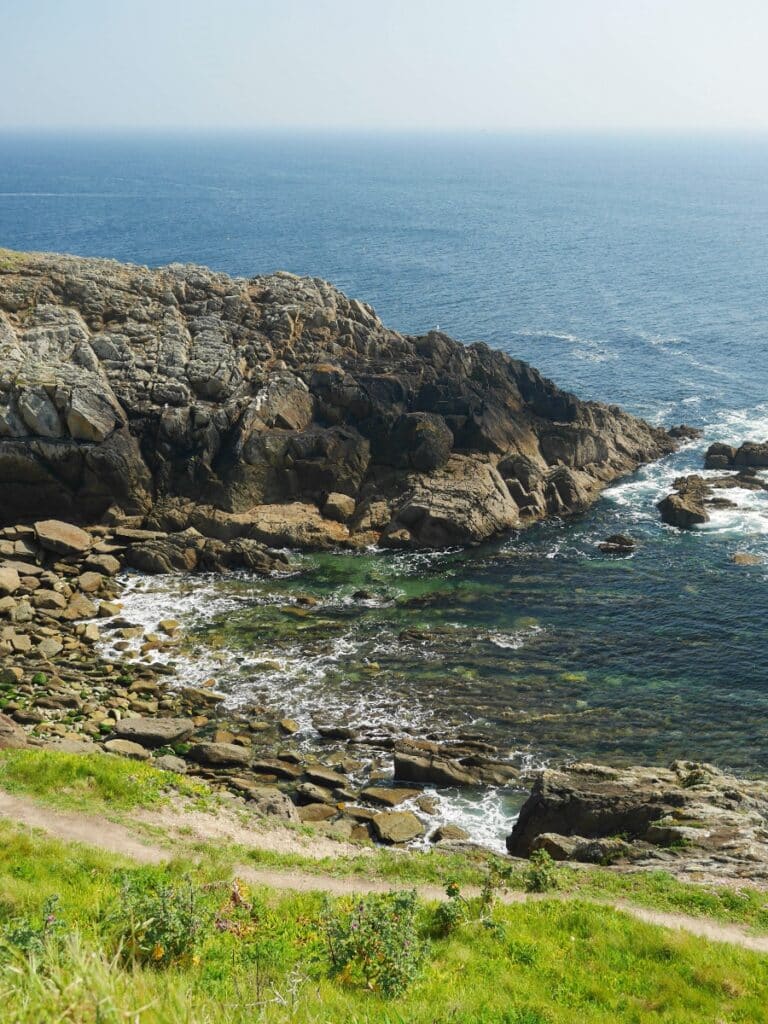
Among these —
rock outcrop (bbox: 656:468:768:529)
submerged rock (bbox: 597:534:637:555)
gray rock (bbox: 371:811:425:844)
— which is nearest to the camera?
gray rock (bbox: 371:811:425:844)

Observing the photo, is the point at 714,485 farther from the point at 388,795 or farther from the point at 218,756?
the point at 218,756

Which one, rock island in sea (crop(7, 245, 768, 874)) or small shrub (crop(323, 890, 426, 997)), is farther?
rock island in sea (crop(7, 245, 768, 874))

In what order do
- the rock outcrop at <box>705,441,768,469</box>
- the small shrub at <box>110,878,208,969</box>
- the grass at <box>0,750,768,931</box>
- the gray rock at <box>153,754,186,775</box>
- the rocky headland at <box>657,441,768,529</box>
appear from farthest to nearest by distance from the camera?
the rock outcrop at <box>705,441,768,469</box>, the rocky headland at <box>657,441,768,529</box>, the gray rock at <box>153,754,186,775</box>, the grass at <box>0,750,768,931</box>, the small shrub at <box>110,878,208,969</box>

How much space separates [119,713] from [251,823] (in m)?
13.5

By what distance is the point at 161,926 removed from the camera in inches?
695

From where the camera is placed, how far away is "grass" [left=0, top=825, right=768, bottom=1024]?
16.2m

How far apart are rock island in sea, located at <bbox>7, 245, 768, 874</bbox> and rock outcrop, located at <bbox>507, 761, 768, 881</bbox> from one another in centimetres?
14

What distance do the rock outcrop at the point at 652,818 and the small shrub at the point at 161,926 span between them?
15701 mm

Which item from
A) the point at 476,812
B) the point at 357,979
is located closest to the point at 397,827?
the point at 476,812

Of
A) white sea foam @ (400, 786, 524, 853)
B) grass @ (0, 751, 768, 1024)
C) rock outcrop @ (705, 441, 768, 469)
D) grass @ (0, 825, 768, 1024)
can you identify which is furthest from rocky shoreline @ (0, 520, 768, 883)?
rock outcrop @ (705, 441, 768, 469)

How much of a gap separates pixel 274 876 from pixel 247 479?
3916cm

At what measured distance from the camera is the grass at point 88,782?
29812 mm

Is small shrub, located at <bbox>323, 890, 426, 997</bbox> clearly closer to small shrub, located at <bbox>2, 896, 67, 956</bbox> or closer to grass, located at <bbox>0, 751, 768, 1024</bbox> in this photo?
grass, located at <bbox>0, 751, 768, 1024</bbox>

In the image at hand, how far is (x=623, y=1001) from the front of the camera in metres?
18.8
